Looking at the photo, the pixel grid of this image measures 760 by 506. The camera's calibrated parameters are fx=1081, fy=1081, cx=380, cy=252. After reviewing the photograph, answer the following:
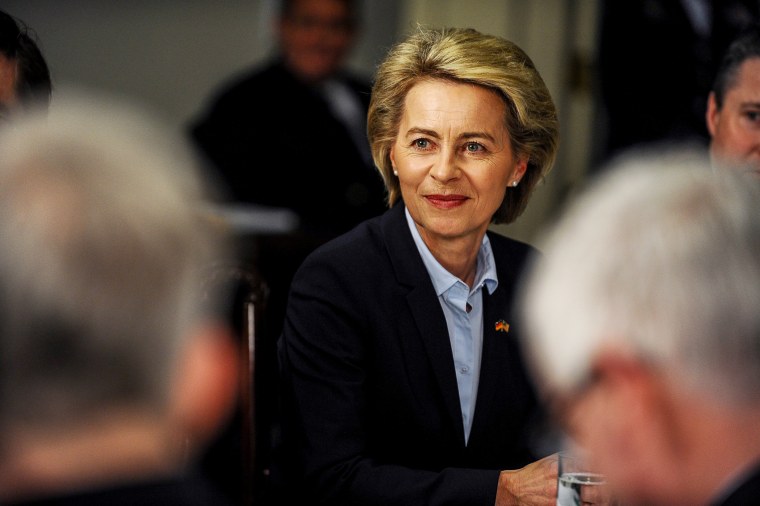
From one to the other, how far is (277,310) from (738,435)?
1.41 m

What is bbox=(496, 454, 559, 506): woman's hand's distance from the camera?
179 centimetres

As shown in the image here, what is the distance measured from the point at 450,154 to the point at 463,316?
32cm

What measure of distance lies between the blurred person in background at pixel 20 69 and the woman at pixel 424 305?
63 centimetres

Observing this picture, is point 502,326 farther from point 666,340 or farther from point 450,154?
point 666,340

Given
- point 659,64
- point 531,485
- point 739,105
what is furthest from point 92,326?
point 659,64

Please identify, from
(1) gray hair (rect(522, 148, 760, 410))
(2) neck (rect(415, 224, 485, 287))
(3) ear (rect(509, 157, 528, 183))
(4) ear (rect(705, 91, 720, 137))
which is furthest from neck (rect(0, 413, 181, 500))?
(4) ear (rect(705, 91, 720, 137))

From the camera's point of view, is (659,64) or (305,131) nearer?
(305,131)

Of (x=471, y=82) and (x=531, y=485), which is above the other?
(x=471, y=82)

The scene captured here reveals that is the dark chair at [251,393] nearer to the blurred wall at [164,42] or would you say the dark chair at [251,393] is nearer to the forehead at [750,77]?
the forehead at [750,77]

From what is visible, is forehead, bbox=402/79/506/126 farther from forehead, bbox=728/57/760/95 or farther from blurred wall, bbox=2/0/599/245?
blurred wall, bbox=2/0/599/245

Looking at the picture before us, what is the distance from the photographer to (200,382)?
111 centimetres

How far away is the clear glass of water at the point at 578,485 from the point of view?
1477mm

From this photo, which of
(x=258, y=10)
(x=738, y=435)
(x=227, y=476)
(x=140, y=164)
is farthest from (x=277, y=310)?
(x=258, y=10)

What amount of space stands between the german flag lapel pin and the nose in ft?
1.00
